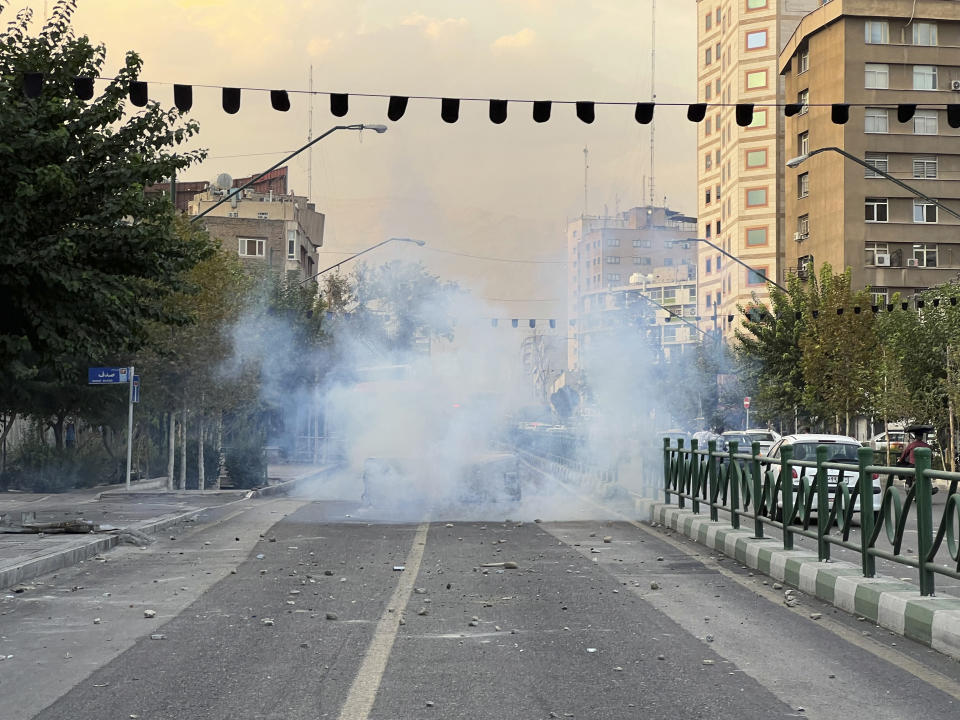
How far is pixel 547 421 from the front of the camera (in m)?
65.7

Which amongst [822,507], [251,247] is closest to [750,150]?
[251,247]

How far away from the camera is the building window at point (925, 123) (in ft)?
228

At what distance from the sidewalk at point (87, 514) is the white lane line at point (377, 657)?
3.88 metres

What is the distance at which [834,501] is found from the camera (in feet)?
36.7

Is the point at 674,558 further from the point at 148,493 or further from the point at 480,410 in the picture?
the point at 148,493

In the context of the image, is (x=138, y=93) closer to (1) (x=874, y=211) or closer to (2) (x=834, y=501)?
(2) (x=834, y=501)

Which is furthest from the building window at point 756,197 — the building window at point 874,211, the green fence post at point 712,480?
the green fence post at point 712,480

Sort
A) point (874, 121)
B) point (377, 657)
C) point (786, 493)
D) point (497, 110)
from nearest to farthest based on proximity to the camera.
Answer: point (377, 657) → point (786, 493) → point (497, 110) → point (874, 121)

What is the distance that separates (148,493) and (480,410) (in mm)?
7892

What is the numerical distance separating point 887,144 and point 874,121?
1441 millimetres

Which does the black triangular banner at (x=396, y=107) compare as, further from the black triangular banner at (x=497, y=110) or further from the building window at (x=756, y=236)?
the building window at (x=756, y=236)

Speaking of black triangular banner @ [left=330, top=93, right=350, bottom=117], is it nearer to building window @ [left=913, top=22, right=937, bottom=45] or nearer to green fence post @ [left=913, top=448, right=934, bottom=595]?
green fence post @ [left=913, top=448, right=934, bottom=595]

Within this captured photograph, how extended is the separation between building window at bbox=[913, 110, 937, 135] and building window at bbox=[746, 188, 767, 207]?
1843 centimetres

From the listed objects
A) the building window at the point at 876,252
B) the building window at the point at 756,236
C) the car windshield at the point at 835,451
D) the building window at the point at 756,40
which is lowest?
the car windshield at the point at 835,451
